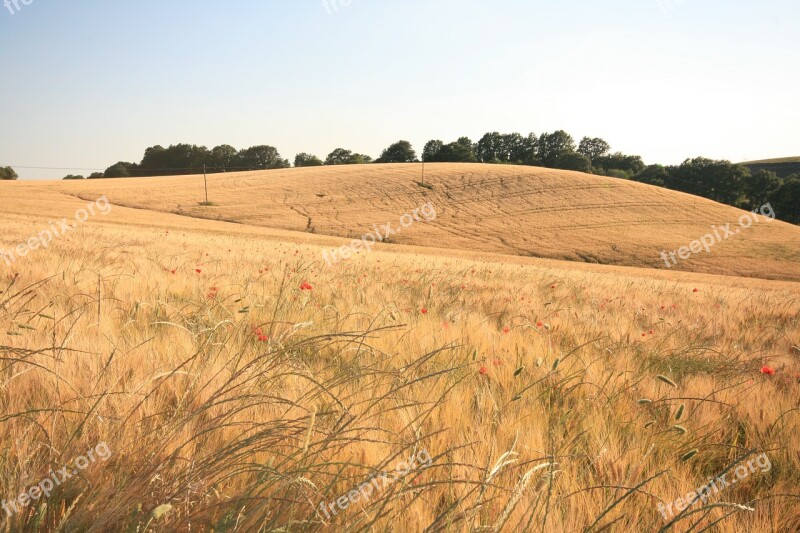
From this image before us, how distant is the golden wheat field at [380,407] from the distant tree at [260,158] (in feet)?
345

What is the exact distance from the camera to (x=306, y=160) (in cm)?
10575

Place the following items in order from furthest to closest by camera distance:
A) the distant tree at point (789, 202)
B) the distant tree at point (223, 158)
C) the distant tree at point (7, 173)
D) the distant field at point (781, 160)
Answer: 1. the distant field at point (781, 160)
2. the distant tree at point (223, 158)
3. the distant tree at point (7, 173)
4. the distant tree at point (789, 202)

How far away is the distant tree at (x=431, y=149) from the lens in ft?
349

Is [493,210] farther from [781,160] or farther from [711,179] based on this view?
[781,160]

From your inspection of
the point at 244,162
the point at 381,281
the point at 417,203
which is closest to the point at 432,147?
the point at 244,162

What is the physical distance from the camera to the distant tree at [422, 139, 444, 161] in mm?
106312

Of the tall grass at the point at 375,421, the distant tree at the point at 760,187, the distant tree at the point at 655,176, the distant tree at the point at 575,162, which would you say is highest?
the distant tree at the point at 575,162

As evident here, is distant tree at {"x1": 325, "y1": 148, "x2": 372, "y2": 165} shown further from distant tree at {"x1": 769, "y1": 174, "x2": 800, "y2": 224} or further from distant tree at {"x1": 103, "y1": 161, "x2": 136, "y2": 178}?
distant tree at {"x1": 769, "y1": 174, "x2": 800, "y2": 224}

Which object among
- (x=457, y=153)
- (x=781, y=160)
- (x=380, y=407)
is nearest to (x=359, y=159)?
(x=457, y=153)

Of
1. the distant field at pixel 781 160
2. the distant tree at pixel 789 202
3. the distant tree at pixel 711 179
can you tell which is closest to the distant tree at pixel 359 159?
A: the distant tree at pixel 711 179

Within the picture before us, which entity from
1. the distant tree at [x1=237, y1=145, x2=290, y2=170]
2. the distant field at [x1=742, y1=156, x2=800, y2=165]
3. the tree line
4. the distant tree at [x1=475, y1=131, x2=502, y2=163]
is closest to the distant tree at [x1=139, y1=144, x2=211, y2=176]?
the tree line

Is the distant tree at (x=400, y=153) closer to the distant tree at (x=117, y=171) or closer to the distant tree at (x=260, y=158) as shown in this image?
the distant tree at (x=260, y=158)

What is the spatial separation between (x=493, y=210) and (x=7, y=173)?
94.4 meters

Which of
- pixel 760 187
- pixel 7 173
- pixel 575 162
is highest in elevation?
pixel 575 162
